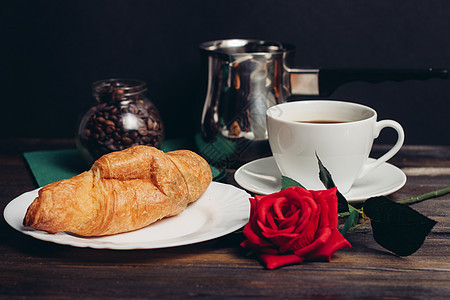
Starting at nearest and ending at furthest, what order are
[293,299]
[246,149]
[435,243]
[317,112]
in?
[293,299], [435,243], [317,112], [246,149]

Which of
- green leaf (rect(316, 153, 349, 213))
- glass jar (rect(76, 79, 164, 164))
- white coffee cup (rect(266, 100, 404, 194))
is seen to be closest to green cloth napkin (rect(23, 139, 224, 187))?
glass jar (rect(76, 79, 164, 164))

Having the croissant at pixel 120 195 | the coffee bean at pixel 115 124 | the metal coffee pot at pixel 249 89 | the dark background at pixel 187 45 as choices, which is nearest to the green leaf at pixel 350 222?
the croissant at pixel 120 195

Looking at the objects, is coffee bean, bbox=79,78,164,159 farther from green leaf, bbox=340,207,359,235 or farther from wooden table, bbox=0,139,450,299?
green leaf, bbox=340,207,359,235

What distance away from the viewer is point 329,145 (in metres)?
0.81

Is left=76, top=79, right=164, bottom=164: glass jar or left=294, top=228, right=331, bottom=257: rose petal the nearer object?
left=294, top=228, right=331, bottom=257: rose petal

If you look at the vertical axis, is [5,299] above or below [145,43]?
below

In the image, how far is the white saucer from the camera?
84 centimetres

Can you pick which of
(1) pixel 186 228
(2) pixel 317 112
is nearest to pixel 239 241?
(1) pixel 186 228

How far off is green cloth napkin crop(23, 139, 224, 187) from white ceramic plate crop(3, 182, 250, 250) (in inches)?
6.9

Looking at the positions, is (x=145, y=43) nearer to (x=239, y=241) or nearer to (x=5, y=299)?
(x=239, y=241)

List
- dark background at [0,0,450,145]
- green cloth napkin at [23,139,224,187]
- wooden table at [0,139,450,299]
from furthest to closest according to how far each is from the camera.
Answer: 1. dark background at [0,0,450,145]
2. green cloth napkin at [23,139,224,187]
3. wooden table at [0,139,450,299]

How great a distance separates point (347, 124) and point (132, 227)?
359 millimetres

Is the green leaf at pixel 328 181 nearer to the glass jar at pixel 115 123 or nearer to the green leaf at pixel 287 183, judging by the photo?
the green leaf at pixel 287 183

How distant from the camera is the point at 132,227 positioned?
0.71 metres
